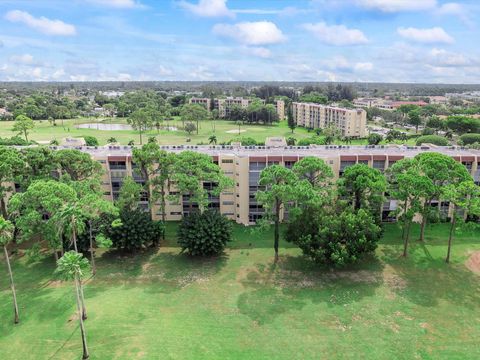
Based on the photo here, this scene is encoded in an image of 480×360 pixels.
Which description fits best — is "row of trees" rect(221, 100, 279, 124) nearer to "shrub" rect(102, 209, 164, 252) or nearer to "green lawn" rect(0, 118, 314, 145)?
"green lawn" rect(0, 118, 314, 145)

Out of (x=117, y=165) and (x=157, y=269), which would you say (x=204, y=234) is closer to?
(x=157, y=269)

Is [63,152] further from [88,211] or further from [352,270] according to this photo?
[352,270]

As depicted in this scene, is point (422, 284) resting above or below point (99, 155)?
below

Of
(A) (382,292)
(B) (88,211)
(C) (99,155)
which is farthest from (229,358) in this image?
(C) (99,155)

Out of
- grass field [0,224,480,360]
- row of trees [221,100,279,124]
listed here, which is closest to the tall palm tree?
grass field [0,224,480,360]

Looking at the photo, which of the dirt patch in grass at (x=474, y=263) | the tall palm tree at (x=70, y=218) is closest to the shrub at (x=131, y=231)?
the tall palm tree at (x=70, y=218)

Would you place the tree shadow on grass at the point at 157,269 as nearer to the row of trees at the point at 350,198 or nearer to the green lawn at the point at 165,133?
the row of trees at the point at 350,198
